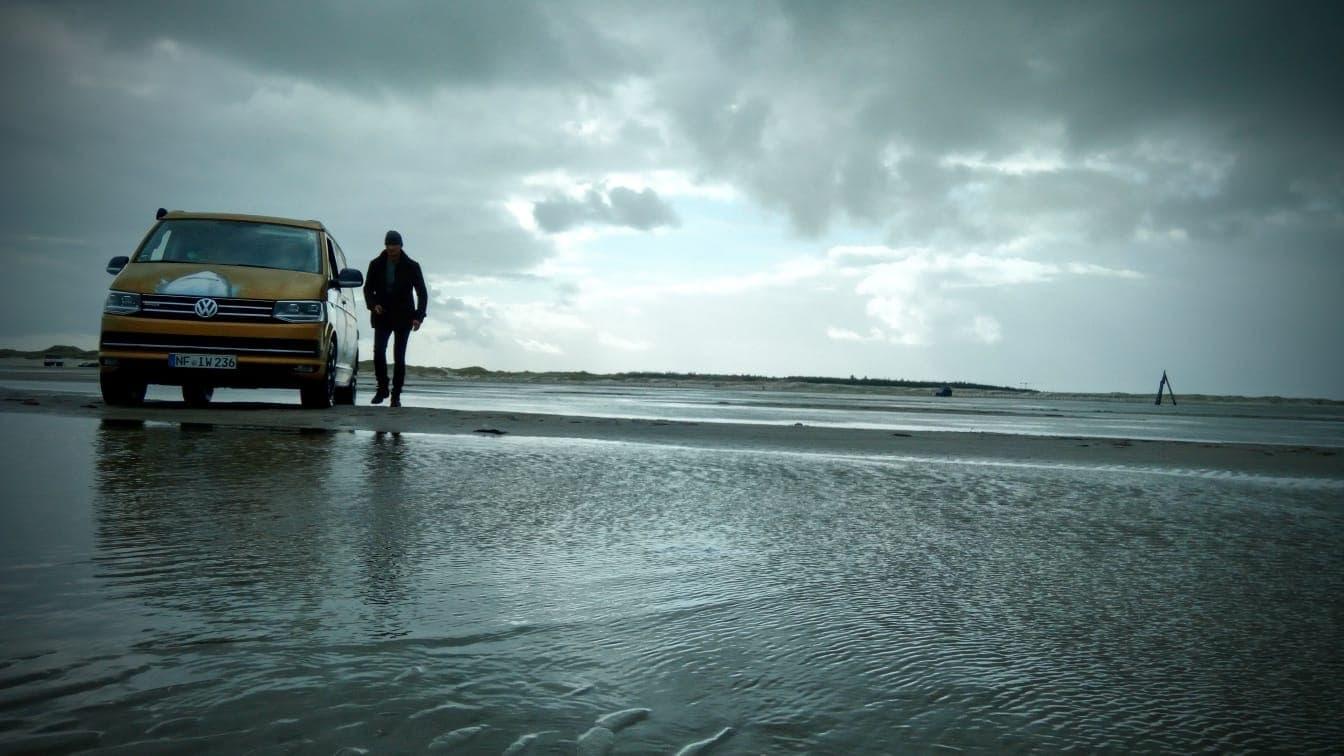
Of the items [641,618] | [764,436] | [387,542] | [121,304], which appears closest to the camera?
[641,618]

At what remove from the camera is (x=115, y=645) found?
5.96ft

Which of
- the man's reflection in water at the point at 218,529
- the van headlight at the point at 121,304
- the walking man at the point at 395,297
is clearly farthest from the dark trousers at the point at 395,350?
the man's reflection in water at the point at 218,529

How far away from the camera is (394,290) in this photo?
1098 cm

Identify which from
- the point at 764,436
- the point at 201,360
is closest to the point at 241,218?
the point at 201,360

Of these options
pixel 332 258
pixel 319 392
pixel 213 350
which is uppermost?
pixel 332 258

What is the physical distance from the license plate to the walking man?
1994 millimetres

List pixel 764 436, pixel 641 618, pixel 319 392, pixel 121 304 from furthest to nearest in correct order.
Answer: pixel 319 392 < pixel 121 304 < pixel 764 436 < pixel 641 618

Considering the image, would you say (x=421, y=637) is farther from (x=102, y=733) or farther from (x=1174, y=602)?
(x=1174, y=602)

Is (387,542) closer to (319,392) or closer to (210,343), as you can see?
(210,343)

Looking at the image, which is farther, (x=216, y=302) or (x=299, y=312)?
(x=299, y=312)

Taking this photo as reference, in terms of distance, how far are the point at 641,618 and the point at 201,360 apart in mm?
8284

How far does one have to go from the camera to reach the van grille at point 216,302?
920 centimetres

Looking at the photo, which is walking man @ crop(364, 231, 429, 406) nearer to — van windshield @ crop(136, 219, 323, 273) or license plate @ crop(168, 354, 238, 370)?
van windshield @ crop(136, 219, 323, 273)

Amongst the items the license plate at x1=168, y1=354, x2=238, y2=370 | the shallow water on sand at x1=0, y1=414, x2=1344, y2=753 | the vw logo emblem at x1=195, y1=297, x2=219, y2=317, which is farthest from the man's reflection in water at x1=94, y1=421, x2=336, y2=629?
the vw logo emblem at x1=195, y1=297, x2=219, y2=317
